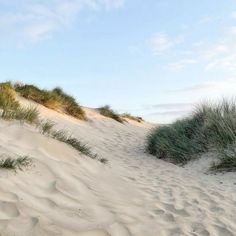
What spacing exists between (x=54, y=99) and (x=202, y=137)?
249 inches

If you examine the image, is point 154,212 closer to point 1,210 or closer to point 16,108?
point 1,210

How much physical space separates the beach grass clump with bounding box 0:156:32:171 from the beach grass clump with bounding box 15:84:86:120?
8494 mm

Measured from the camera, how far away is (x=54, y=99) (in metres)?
14.1

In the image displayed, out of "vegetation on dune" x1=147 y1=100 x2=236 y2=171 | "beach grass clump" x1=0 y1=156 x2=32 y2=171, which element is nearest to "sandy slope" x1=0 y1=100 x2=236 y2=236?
"beach grass clump" x1=0 y1=156 x2=32 y2=171

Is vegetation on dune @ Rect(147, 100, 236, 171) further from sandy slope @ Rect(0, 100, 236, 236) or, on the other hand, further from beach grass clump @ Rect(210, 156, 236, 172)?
sandy slope @ Rect(0, 100, 236, 236)

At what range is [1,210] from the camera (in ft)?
11.5

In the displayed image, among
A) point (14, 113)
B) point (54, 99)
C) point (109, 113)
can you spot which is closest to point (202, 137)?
point (14, 113)

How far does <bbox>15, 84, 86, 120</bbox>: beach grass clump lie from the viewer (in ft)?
44.1

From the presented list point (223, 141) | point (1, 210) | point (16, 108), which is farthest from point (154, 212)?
point (223, 141)

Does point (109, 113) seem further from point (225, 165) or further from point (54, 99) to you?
point (225, 165)

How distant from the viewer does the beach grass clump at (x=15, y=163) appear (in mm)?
4457

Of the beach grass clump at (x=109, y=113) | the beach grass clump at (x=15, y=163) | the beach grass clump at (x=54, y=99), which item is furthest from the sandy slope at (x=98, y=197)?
the beach grass clump at (x=109, y=113)

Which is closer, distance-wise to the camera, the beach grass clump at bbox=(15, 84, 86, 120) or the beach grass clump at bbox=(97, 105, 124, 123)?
the beach grass clump at bbox=(15, 84, 86, 120)

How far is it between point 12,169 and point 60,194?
0.56m
